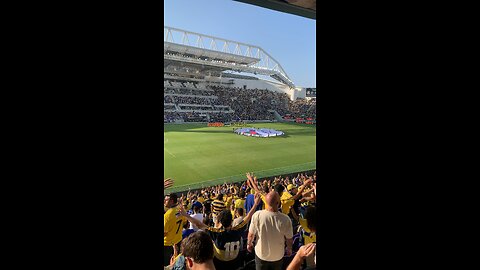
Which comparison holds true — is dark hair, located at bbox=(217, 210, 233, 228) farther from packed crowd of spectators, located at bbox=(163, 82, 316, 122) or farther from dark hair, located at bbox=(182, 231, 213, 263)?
packed crowd of spectators, located at bbox=(163, 82, 316, 122)

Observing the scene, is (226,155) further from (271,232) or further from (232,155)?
(271,232)

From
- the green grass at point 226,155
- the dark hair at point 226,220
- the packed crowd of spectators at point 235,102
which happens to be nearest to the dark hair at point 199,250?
the dark hair at point 226,220

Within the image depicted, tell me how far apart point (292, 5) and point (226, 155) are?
9646 millimetres

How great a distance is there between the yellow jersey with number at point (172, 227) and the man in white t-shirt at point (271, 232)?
58 cm

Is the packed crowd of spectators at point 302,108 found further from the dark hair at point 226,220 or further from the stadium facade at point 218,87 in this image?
the dark hair at point 226,220

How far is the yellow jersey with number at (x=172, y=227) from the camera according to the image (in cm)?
196

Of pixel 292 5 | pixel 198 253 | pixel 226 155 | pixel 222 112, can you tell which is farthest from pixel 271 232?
pixel 222 112

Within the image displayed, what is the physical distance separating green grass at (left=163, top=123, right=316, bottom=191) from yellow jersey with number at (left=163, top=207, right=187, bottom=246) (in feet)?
15.2

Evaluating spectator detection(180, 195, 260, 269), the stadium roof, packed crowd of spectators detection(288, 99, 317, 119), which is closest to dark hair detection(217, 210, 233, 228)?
spectator detection(180, 195, 260, 269)
